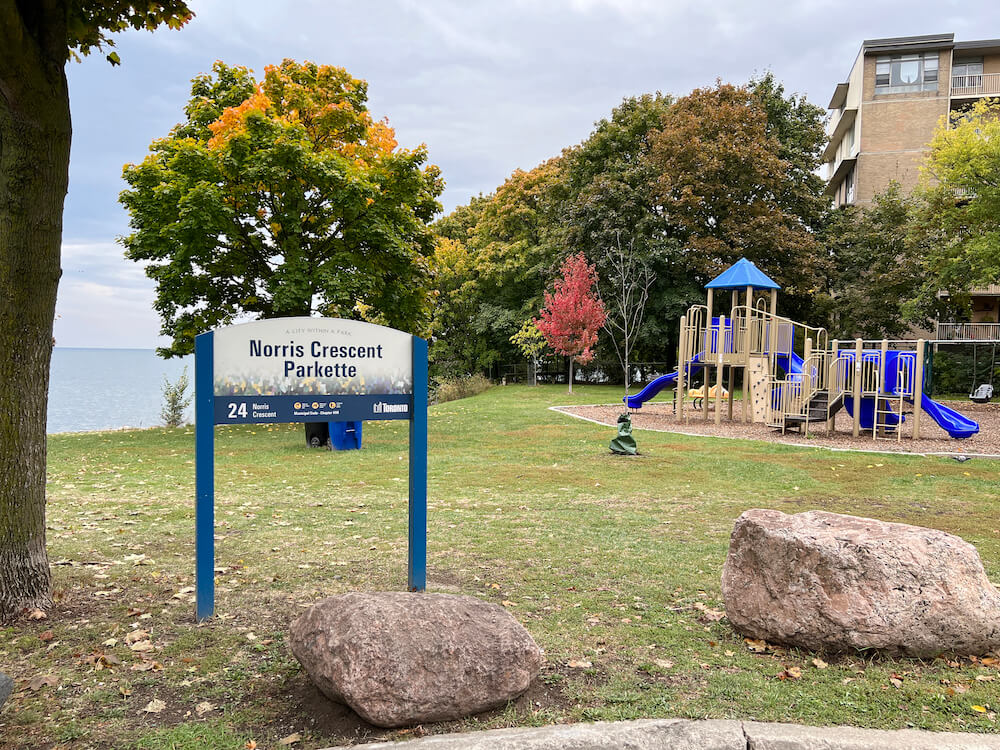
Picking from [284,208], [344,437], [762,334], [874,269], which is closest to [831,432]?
[762,334]

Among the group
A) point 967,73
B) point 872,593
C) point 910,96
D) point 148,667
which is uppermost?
point 967,73

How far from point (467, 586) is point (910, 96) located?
42.6m

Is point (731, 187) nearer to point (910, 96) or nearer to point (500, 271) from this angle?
point (500, 271)

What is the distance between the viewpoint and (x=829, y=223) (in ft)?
116

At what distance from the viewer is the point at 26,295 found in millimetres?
4199

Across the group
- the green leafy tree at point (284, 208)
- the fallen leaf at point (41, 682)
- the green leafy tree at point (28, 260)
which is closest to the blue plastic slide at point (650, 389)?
the green leafy tree at point (284, 208)

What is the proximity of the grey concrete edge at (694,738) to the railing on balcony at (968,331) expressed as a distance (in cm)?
→ 3816

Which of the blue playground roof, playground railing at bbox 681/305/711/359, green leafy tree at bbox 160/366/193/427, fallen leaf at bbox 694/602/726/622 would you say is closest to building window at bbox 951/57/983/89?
the blue playground roof

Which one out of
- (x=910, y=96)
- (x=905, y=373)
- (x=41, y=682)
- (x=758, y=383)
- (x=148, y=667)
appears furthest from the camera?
(x=910, y=96)

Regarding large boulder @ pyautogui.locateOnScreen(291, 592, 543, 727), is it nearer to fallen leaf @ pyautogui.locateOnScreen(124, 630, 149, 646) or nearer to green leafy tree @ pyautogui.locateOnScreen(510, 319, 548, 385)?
fallen leaf @ pyautogui.locateOnScreen(124, 630, 149, 646)

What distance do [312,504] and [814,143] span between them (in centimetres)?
3500

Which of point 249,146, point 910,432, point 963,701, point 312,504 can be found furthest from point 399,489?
point 910,432

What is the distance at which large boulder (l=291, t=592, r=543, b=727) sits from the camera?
3145mm

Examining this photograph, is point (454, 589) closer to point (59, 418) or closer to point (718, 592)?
point (718, 592)
